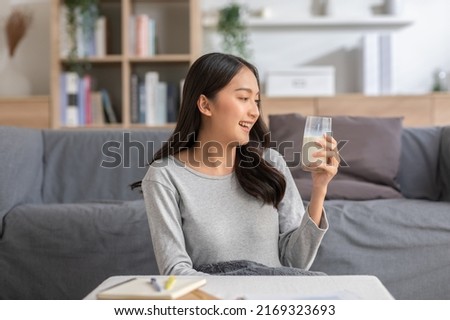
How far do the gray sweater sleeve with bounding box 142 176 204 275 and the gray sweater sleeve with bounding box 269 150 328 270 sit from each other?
26cm

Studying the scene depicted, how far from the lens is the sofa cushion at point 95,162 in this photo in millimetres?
2689

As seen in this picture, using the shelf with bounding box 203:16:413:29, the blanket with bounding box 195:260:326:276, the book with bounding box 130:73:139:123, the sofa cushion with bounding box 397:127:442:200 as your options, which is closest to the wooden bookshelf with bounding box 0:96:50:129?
the book with bounding box 130:73:139:123

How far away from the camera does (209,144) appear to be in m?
1.56

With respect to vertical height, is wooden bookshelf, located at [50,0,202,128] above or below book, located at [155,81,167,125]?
above

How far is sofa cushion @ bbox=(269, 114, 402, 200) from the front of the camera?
253cm

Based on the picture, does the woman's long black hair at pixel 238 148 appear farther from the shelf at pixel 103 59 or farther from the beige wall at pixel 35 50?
the beige wall at pixel 35 50

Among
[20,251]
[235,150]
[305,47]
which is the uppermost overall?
[305,47]

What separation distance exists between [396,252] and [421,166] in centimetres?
64

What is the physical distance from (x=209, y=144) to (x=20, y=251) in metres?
1.08

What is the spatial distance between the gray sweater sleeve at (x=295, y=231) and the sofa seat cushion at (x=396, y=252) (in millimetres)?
633

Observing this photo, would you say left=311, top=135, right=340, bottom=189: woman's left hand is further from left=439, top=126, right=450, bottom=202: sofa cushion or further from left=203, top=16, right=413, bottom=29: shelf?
left=203, top=16, right=413, bottom=29: shelf

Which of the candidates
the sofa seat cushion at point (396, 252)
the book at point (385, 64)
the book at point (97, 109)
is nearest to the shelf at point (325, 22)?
the book at point (385, 64)
